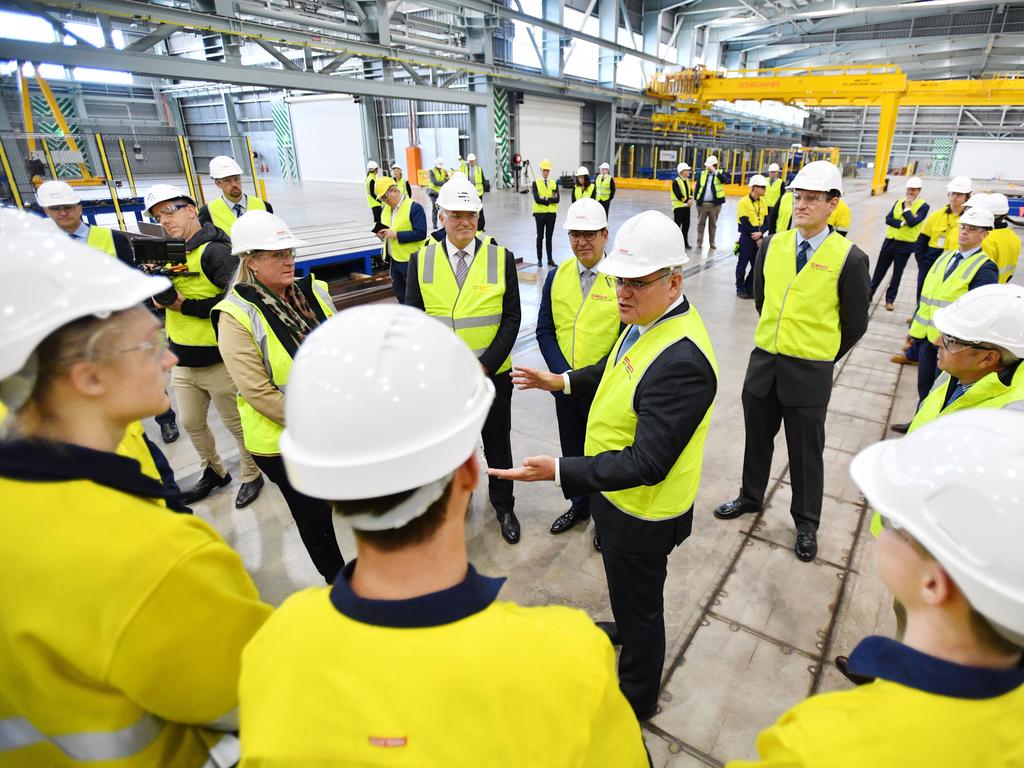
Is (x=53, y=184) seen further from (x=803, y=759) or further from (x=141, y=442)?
(x=803, y=759)

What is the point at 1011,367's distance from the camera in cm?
191

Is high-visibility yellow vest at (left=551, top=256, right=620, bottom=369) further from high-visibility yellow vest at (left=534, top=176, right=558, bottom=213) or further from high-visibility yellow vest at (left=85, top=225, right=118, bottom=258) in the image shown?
high-visibility yellow vest at (left=534, top=176, right=558, bottom=213)

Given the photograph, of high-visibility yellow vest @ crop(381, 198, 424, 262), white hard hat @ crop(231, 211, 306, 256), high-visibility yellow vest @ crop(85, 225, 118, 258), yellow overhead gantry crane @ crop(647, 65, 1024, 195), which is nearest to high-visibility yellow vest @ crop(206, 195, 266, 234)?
high-visibility yellow vest @ crop(381, 198, 424, 262)

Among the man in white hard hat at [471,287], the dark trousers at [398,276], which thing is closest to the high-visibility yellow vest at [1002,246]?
the man in white hard hat at [471,287]

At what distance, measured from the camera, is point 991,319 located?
6.11 feet

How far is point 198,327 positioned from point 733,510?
3.56m

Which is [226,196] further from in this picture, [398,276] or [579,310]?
[579,310]

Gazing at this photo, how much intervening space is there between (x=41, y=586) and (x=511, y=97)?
22.8 metres

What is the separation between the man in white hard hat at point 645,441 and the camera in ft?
5.31

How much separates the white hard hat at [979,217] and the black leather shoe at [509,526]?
4434 mm

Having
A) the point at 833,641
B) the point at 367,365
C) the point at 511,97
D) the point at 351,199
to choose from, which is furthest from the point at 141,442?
the point at 511,97

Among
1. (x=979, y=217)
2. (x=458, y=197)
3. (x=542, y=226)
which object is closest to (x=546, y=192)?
(x=542, y=226)

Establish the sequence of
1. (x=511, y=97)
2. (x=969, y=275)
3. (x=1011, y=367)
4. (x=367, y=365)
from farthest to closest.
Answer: (x=511, y=97), (x=969, y=275), (x=1011, y=367), (x=367, y=365)

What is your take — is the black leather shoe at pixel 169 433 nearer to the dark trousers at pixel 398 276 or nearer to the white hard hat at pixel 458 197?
the dark trousers at pixel 398 276
